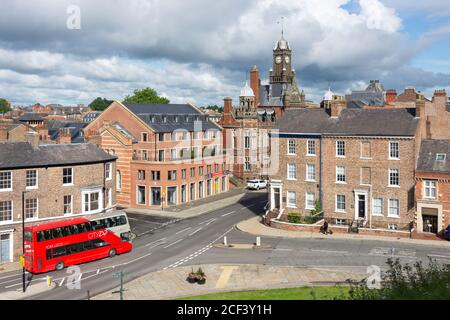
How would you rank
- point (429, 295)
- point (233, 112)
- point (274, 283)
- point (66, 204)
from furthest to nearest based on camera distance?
point (233, 112) → point (66, 204) → point (274, 283) → point (429, 295)

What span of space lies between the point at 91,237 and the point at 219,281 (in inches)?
478

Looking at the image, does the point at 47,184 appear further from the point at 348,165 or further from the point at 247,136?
the point at 247,136

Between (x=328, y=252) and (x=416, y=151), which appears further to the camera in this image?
(x=416, y=151)

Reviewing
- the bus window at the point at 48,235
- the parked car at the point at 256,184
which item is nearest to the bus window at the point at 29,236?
the bus window at the point at 48,235

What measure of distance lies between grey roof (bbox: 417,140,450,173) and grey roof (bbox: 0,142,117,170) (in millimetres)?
30359

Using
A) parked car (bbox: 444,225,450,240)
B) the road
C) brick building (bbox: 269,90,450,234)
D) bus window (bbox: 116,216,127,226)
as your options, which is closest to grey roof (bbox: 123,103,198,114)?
the road

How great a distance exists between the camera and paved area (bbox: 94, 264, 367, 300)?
3171cm

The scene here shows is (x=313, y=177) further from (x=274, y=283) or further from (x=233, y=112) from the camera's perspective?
(x=233, y=112)

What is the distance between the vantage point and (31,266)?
121ft

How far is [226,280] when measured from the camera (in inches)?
1339

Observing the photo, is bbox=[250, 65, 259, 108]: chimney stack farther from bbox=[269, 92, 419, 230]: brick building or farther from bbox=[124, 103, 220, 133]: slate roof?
bbox=[269, 92, 419, 230]: brick building

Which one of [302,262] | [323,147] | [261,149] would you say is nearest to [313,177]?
[323,147]

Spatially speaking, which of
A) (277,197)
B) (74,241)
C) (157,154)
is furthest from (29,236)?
(157,154)

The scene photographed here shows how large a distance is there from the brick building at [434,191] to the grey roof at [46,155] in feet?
98.7
